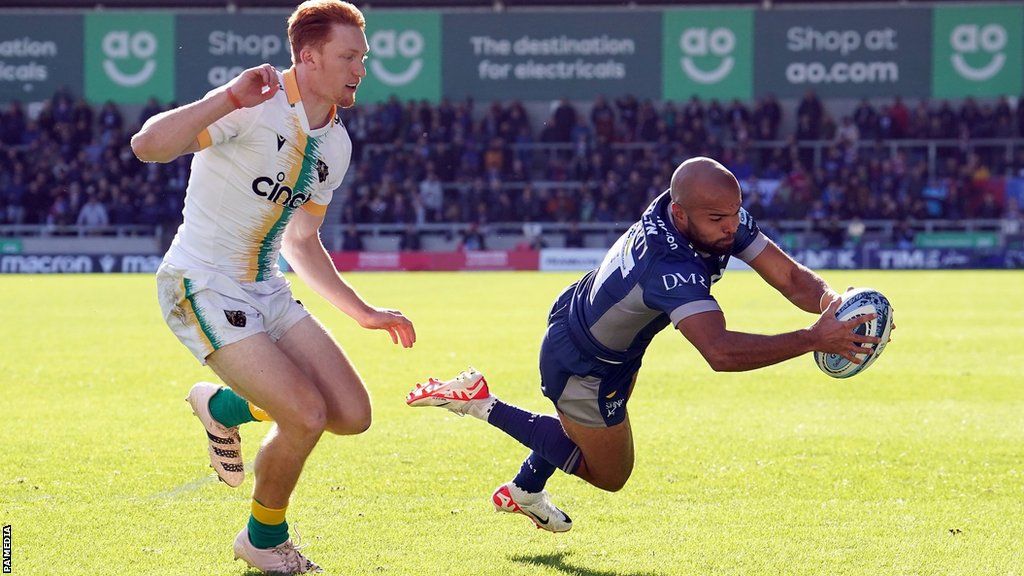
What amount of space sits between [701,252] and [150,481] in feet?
11.4

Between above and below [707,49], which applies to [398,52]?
below

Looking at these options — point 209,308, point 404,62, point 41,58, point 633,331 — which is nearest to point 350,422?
point 209,308

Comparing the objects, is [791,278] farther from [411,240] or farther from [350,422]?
[411,240]

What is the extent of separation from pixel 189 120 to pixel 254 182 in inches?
23.3

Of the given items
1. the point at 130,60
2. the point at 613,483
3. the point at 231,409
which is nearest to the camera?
the point at 231,409

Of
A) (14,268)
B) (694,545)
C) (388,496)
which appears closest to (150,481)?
(388,496)

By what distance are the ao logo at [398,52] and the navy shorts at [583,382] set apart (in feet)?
112

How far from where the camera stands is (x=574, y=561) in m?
5.56

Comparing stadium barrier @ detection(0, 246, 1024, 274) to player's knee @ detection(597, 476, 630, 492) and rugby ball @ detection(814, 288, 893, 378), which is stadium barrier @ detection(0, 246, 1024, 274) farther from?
rugby ball @ detection(814, 288, 893, 378)

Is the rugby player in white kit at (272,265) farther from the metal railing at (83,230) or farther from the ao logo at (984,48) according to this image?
the ao logo at (984,48)

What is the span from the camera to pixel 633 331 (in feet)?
18.9

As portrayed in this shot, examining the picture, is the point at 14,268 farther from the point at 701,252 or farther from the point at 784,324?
the point at 701,252

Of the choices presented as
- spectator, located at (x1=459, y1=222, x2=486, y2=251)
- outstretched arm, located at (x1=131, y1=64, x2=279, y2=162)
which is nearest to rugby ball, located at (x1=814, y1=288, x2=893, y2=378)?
outstretched arm, located at (x1=131, y1=64, x2=279, y2=162)

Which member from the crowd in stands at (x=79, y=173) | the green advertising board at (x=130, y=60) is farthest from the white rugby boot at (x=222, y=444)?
the green advertising board at (x=130, y=60)
